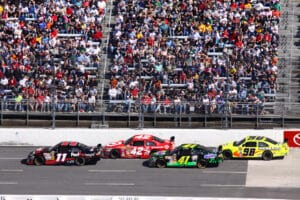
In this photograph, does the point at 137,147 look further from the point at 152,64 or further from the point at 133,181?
the point at 152,64

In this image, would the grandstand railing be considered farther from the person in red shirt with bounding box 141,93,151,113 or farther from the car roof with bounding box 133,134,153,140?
the car roof with bounding box 133,134,153,140

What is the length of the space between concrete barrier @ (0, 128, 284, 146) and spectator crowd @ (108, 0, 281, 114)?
3.32 feet

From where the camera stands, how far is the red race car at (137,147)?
44.3 m

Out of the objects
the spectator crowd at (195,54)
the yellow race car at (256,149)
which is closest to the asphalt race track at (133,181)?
the yellow race car at (256,149)

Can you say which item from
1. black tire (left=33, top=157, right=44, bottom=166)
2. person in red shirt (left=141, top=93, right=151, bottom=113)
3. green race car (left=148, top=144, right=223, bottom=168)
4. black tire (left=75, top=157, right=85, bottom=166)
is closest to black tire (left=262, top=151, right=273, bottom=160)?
green race car (left=148, top=144, right=223, bottom=168)

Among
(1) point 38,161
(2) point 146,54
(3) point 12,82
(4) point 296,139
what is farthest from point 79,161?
(4) point 296,139

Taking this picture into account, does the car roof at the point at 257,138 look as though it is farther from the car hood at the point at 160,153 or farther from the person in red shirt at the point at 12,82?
the person in red shirt at the point at 12,82

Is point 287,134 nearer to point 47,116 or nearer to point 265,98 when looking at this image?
point 265,98

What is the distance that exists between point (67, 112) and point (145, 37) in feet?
21.1

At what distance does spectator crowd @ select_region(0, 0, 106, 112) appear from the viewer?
48156 millimetres

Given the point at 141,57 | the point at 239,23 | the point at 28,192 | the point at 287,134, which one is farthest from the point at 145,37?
the point at 28,192

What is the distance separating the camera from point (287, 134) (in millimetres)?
45594

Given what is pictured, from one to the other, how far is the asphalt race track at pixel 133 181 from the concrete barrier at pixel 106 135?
2.62 metres

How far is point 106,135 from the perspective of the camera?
1845 inches
